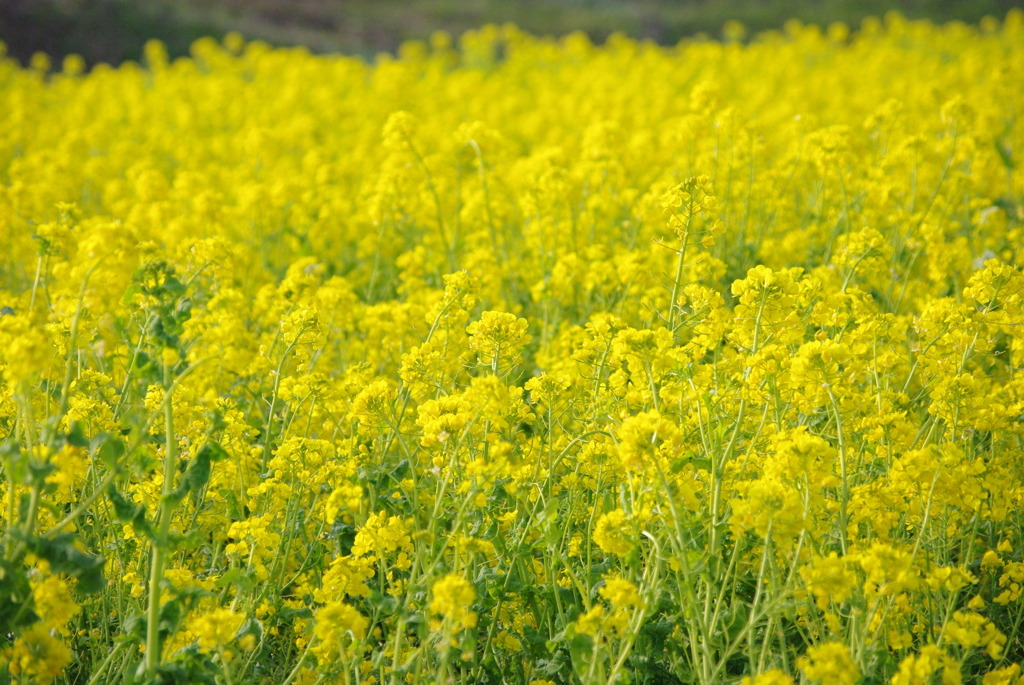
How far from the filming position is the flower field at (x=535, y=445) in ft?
7.22

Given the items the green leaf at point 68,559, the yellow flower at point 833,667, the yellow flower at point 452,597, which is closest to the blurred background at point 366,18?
the green leaf at point 68,559

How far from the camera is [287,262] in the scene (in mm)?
5508

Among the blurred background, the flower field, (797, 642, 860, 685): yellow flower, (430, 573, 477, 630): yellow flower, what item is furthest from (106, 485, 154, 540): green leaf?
the blurred background

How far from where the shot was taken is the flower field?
2199mm

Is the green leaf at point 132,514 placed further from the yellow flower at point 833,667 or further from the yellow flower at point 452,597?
the yellow flower at point 833,667

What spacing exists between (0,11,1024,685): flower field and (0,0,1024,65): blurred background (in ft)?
38.0

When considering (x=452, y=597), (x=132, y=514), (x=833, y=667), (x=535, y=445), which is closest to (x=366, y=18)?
(x=535, y=445)

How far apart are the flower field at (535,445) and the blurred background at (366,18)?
11.6m

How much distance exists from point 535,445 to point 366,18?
64.0 ft

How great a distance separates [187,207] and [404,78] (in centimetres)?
336

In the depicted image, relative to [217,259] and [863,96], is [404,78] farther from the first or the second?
[217,259]

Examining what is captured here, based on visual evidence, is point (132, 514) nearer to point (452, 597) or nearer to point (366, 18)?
point (452, 597)

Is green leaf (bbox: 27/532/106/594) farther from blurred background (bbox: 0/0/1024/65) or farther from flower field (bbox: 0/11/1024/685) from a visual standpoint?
blurred background (bbox: 0/0/1024/65)

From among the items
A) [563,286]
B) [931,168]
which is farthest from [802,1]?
[563,286]
